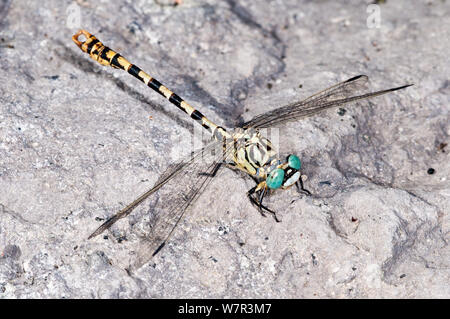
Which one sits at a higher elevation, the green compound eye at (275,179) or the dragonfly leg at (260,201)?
the green compound eye at (275,179)

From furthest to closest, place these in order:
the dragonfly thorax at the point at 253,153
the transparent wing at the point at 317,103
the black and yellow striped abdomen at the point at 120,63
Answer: the black and yellow striped abdomen at the point at 120,63
the transparent wing at the point at 317,103
the dragonfly thorax at the point at 253,153

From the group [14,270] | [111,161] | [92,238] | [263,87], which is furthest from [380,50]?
[14,270]

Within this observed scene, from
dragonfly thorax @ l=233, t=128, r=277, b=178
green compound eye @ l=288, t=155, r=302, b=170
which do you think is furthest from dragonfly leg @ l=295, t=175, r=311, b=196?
dragonfly thorax @ l=233, t=128, r=277, b=178

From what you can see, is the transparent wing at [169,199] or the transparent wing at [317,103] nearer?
the transparent wing at [169,199]

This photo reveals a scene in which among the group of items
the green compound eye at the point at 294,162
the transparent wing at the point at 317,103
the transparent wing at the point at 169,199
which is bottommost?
the transparent wing at the point at 169,199

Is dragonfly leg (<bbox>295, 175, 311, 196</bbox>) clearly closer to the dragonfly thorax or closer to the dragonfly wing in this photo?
the dragonfly thorax

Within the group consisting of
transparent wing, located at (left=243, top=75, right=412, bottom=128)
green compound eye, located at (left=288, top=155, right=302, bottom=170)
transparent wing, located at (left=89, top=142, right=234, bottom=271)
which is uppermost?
transparent wing, located at (left=243, top=75, right=412, bottom=128)

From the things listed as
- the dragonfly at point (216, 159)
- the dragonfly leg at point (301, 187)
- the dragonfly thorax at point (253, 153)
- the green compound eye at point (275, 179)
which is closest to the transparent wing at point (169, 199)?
the dragonfly at point (216, 159)

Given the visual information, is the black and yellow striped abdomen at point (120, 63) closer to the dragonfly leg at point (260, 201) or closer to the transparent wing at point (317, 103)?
the transparent wing at point (317, 103)
